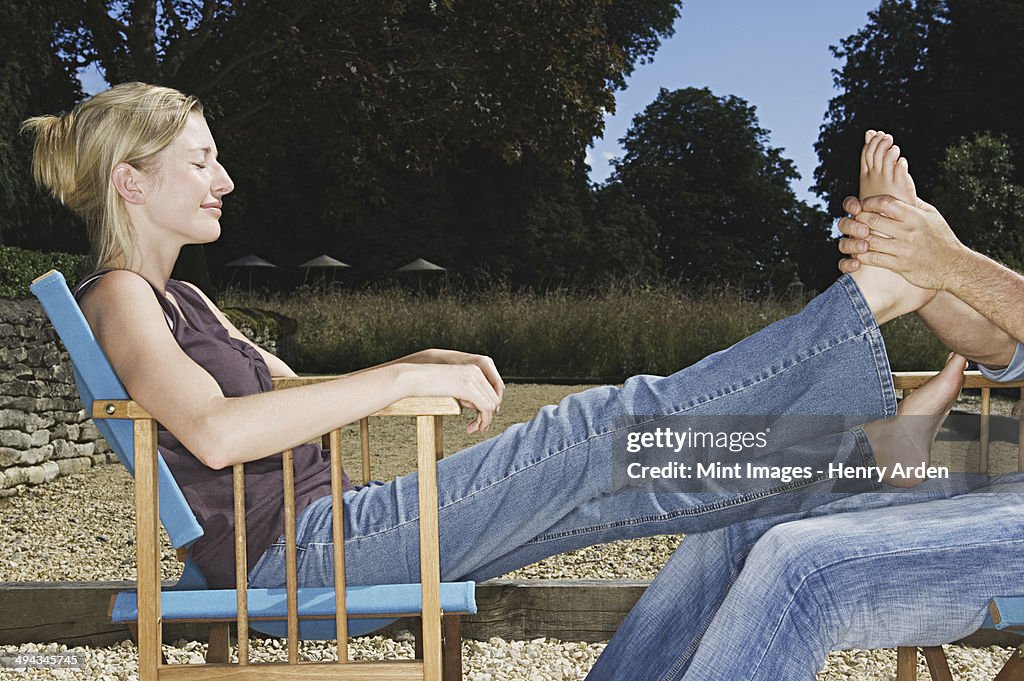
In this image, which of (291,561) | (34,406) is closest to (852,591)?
(291,561)

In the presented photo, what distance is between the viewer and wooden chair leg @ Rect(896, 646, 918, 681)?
2.14 metres

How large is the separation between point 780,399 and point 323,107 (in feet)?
31.6

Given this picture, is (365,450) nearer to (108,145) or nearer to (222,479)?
(222,479)

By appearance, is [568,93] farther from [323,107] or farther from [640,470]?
[640,470]

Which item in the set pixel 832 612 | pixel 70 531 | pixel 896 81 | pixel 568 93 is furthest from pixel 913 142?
pixel 832 612

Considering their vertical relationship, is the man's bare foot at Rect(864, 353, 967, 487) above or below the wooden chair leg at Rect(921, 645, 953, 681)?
above

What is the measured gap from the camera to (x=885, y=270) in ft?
5.72

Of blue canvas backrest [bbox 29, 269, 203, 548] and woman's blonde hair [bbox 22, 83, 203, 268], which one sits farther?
woman's blonde hair [bbox 22, 83, 203, 268]

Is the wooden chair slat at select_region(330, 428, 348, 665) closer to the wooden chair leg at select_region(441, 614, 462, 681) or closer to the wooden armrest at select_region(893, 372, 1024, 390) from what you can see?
the wooden chair leg at select_region(441, 614, 462, 681)

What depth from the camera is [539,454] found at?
1.67m

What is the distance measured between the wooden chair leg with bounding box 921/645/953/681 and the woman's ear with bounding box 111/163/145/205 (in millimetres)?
1806

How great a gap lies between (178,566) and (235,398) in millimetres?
2496

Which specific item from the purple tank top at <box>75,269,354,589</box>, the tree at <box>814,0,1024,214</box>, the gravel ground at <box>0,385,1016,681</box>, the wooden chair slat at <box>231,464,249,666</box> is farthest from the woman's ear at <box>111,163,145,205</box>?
the tree at <box>814,0,1024,214</box>

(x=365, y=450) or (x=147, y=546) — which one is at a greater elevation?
(x=365, y=450)
